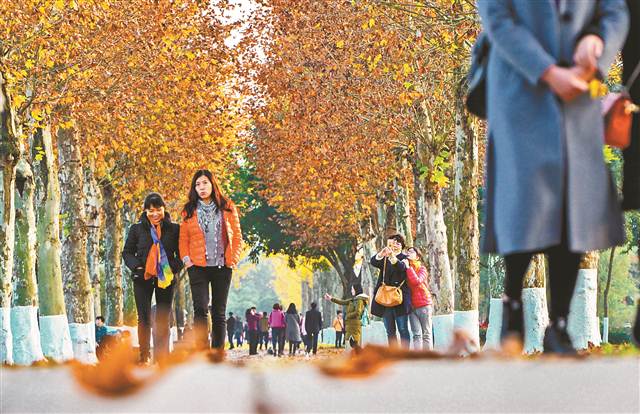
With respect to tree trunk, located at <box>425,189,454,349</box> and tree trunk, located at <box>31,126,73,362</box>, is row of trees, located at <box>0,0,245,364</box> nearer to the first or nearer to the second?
tree trunk, located at <box>31,126,73,362</box>

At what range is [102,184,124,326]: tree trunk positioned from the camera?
1287 inches

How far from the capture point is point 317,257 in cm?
5834

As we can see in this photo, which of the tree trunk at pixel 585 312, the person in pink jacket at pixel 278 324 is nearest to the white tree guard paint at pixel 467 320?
the tree trunk at pixel 585 312

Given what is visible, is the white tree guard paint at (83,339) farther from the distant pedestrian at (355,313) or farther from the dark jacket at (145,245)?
the dark jacket at (145,245)

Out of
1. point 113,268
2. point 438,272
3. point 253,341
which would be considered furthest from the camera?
point 253,341

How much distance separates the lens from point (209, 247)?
41.2 feet

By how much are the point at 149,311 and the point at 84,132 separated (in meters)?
18.2

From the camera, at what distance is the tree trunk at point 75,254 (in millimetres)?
24667

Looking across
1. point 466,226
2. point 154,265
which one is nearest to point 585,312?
point 466,226

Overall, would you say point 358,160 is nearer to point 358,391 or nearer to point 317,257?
point 317,257

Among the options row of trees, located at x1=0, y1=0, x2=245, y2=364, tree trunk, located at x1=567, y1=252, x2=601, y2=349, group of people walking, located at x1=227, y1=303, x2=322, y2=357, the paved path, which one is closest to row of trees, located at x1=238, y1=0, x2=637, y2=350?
row of trees, located at x1=0, y1=0, x2=245, y2=364

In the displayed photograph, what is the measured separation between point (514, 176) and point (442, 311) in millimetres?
19515

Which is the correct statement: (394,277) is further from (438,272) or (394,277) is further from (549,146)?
(549,146)

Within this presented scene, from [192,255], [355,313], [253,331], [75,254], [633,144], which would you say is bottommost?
[253,331]
